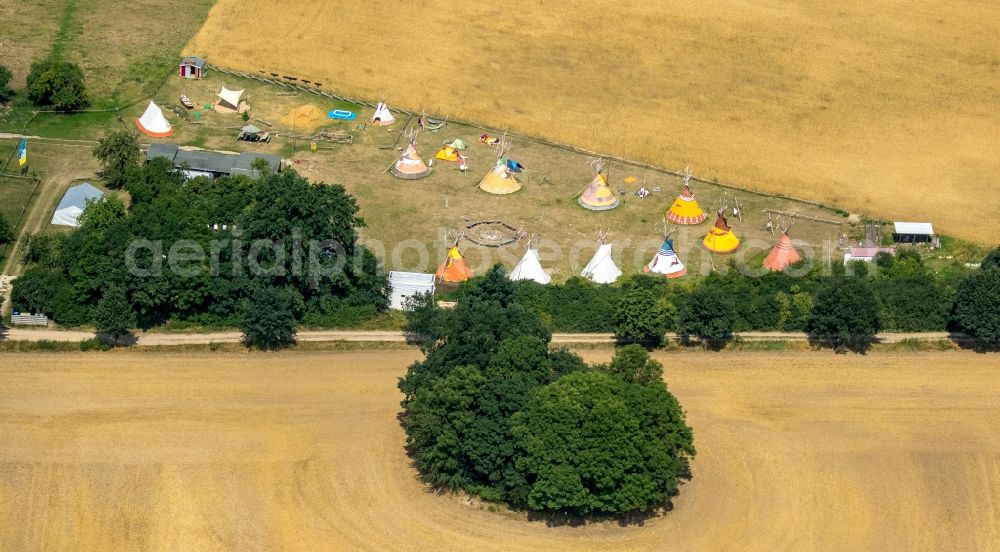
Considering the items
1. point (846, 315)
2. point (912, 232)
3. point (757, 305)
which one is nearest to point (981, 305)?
point (846, 315)

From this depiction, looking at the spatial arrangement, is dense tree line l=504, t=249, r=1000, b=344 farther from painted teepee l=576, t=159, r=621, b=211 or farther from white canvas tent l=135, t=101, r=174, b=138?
white canvas tent l=135, t=101, r=174, b=138

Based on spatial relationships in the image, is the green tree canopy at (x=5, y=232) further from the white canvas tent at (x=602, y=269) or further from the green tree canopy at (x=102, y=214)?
the white canvas tent at (x=602, y=269)

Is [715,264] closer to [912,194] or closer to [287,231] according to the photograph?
[912,194]

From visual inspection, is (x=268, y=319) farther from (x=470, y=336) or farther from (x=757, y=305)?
(x=757, y=305)

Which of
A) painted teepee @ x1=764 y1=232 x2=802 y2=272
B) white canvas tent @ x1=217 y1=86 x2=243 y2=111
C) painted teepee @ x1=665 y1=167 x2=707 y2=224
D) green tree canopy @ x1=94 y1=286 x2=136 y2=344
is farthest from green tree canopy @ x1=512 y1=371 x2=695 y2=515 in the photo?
white canvas tent @ x1=217 y1=86 x2=243 y2=111

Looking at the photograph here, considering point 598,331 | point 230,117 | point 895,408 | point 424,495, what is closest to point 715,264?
point 598,331

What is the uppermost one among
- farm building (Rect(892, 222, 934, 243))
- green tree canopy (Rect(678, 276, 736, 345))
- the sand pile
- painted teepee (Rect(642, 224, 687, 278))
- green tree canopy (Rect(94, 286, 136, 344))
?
the sand pile

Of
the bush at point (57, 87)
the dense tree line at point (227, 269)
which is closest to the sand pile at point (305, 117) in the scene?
the bush at point (57, 87)
